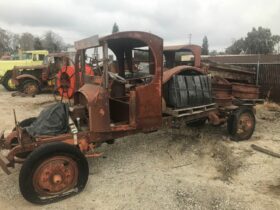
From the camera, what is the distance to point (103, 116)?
4.87m

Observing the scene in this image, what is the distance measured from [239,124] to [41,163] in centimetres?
470

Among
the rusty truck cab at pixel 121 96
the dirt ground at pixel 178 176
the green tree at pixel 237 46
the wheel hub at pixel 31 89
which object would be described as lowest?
the dirt ground at pixel 178 176

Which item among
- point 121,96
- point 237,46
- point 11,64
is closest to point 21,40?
point 237,46

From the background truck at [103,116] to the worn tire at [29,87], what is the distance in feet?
34.4

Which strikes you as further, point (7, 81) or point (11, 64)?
point (11, 64)

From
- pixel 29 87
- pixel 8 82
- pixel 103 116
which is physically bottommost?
pixel 29 87

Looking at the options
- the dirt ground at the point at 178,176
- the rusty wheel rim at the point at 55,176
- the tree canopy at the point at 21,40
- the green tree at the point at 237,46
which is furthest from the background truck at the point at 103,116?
the tree canopy at the point at 21,40

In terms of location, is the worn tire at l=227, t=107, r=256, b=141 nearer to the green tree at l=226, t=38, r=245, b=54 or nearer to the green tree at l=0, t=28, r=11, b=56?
the green tree at l=226, t=38, r=245, b=54

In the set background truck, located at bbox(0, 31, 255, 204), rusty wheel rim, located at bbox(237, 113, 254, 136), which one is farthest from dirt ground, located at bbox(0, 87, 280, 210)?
background truck, located at bbox(0, 31, 255, 204)

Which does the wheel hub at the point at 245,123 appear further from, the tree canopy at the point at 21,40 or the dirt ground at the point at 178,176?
the tree canopy at the point at 21,40

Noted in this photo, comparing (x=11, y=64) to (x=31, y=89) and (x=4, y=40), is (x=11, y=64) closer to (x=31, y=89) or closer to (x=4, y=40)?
(x=31, y=89)

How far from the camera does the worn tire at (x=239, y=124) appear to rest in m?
6.89

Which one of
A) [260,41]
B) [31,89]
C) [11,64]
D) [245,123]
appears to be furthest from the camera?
[260,41]

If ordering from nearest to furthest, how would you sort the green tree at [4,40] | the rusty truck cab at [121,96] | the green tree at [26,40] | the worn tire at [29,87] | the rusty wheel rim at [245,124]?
the rusty truck cab at [121,96], the rusty wheel rim at [245,124], the worn tire at [29,87], the green tree at [4,40], the green tree at [26,40]
